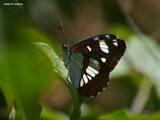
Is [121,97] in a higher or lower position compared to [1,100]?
lower

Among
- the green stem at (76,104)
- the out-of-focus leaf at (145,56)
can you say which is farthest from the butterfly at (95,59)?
the out-of-focus leaf at (145,56)

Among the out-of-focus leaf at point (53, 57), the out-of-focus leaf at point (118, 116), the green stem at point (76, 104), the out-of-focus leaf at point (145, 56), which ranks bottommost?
the out-of-focus leaf at point (145, 56)

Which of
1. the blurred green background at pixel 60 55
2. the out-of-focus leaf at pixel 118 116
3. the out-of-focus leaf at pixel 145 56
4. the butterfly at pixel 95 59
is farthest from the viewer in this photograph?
the out-of-focus leaf at pixel 145 56

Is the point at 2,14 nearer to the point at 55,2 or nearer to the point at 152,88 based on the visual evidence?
the point at 152,88

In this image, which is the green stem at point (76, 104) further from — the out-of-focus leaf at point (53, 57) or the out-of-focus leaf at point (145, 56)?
the out-of-focus leaf at point (145, 56)

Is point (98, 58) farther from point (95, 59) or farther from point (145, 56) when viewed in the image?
point (145, 56)

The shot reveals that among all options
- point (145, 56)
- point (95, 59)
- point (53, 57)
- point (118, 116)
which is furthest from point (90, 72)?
point (145, 56)

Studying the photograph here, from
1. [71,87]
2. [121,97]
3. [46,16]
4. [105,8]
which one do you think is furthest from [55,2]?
[71,87]

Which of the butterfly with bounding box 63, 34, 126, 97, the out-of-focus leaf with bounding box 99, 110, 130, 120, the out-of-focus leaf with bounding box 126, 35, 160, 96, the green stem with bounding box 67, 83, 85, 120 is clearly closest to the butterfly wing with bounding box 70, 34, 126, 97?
the butterfly with bounding box 63, 34, 126, 97
